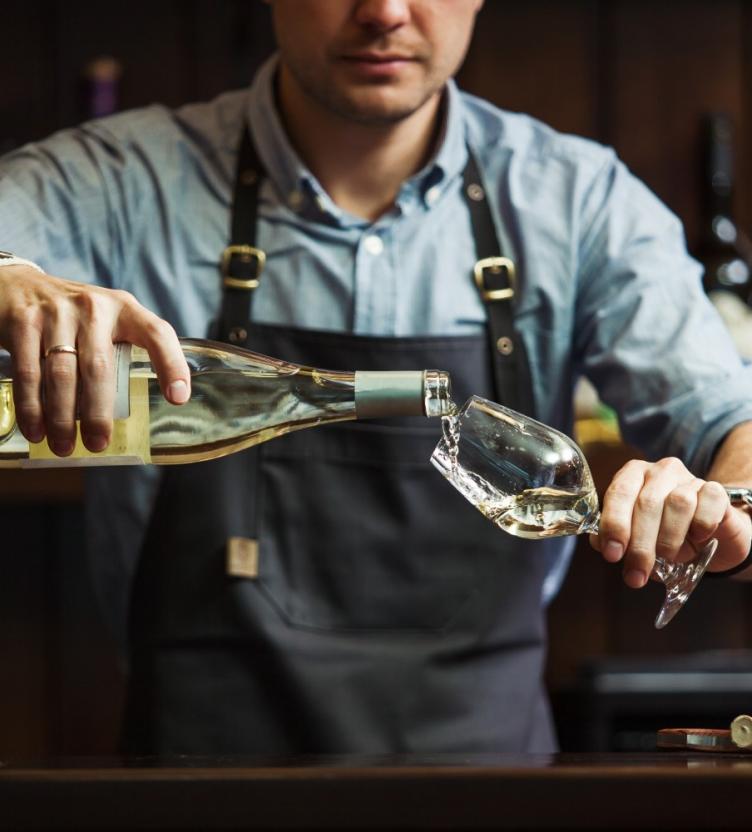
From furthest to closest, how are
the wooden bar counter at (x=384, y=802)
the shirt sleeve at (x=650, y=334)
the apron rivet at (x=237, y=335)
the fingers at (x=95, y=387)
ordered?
the apron rivet at (x=237, y=335) < the shirt sleeve at (x=650, y=334) < the fingers at (x=95, y=387) < the wooden bar counter at (x=384, y=802)

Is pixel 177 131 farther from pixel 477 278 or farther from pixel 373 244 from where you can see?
pixel 477 278

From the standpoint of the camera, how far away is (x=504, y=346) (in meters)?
1.46

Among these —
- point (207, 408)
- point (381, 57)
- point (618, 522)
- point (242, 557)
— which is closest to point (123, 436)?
point (207, 408)

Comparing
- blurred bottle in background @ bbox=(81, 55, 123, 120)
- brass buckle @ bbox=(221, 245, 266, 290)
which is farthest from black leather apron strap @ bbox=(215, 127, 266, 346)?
blurred bottle in background @ bbox=(81, 55, 123, 120)

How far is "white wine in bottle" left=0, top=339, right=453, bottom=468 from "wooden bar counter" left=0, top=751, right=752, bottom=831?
349mm

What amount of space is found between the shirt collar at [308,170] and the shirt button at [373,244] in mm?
20

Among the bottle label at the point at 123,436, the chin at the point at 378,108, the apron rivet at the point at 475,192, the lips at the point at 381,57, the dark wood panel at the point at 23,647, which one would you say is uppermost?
the lips at the point at 381,57

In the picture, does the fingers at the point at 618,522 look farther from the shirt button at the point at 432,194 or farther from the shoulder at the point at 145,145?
the shoulder at the point at 145,145

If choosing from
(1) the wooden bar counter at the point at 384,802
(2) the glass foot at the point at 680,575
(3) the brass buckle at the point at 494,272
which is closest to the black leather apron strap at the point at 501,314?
(3) the brass buckle at the point at 494,272

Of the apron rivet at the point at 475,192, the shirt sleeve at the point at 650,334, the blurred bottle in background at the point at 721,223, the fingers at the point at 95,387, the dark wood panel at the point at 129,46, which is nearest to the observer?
the fingers at the point at 95,387

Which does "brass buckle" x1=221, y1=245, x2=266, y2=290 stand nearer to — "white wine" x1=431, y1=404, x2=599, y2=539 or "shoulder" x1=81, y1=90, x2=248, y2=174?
"shoulder" x1=81, y1=90, x2=248, y2=174

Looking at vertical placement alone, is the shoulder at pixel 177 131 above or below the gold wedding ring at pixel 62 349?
above

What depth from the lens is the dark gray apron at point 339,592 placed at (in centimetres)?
135

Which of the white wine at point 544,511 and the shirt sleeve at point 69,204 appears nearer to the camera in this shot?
the white wine at point 544,511
